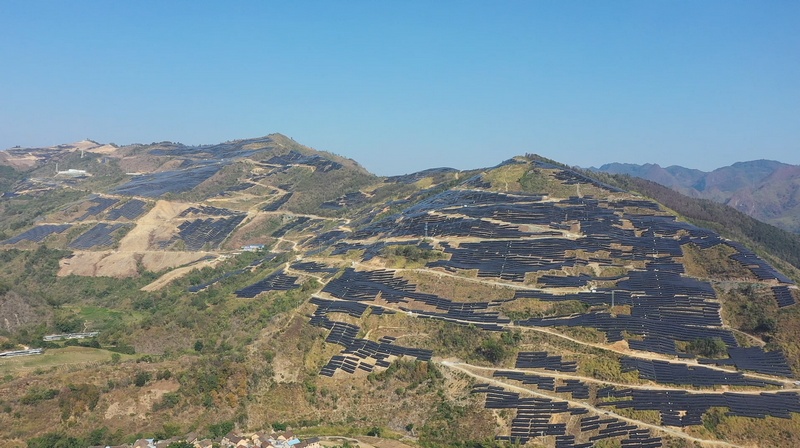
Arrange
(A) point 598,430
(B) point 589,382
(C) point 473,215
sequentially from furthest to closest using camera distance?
(C) point 473,215, (B) point 589,382, (A) point 598,430

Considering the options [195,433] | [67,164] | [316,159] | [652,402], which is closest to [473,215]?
[652,402]

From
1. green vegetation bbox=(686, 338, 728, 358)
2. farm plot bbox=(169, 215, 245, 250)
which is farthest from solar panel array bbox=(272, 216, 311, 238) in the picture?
green vegetation bbox=(686, 338, 728, 358)

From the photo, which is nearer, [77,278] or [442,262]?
[442,262]

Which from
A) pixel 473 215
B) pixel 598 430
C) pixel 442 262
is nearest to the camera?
pixel 598 430

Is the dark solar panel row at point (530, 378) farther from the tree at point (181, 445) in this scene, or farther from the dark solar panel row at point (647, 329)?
the tree at point (181, 445)

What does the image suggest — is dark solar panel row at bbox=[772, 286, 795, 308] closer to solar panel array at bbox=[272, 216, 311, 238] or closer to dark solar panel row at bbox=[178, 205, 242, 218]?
solar panel array at bbox=[272, 216, 311, 238]

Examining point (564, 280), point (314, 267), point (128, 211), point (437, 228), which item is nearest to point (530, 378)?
point (564, 280)

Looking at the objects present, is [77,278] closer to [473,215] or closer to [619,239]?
[473,215]

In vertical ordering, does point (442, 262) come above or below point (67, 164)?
below
